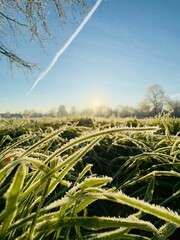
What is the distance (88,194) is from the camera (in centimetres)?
56

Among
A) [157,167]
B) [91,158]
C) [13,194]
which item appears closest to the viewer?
[13,194]

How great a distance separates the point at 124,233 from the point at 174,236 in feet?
1.18

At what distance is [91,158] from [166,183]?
1.72 feet

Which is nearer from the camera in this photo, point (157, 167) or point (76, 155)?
point (76, 155)

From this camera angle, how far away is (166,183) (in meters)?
1.05

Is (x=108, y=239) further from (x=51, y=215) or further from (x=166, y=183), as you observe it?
(x=166, y=183)

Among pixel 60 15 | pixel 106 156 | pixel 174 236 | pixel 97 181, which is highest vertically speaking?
pixel 60 15

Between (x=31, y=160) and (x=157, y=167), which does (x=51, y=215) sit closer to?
(x=31, y=160)

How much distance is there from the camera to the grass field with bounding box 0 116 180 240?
49 centimetres

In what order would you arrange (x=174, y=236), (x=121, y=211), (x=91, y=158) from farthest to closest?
(x=91, y=158) → (x=121, y=211) → (x=174, y=236)

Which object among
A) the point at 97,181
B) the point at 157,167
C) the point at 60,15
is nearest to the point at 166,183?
the point at 157,167

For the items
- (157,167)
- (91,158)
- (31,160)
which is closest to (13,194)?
(31,160)

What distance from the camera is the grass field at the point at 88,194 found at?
1.59 ft

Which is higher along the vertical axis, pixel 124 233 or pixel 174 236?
pixel 124 233
